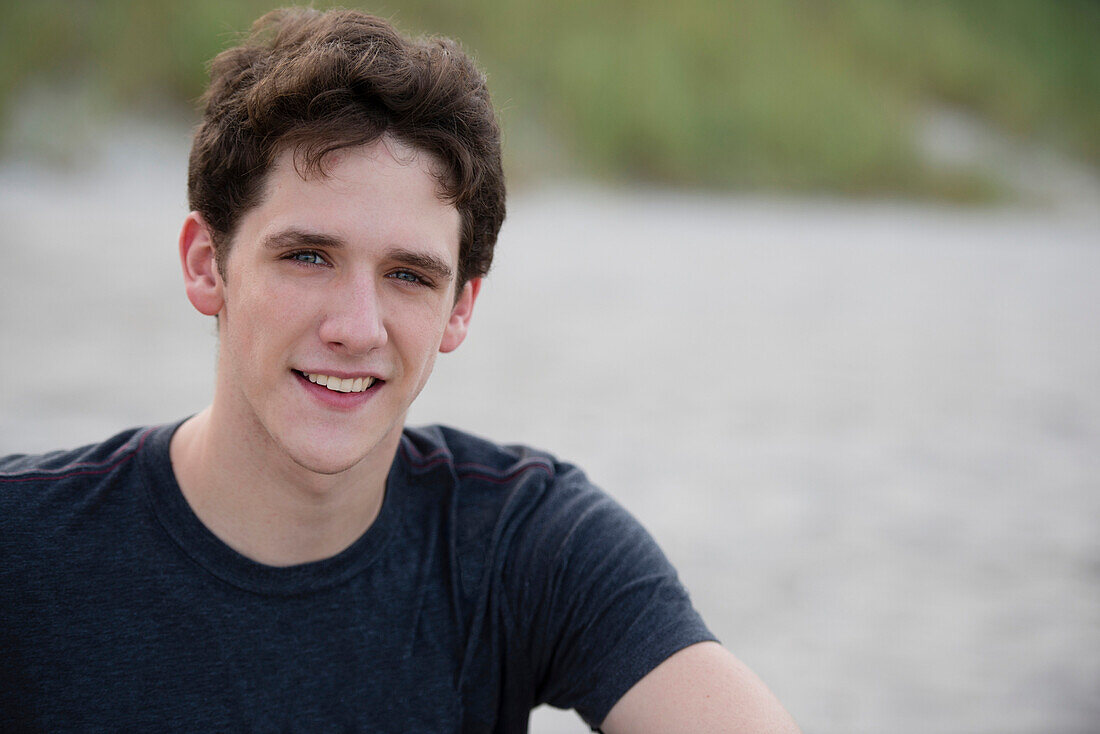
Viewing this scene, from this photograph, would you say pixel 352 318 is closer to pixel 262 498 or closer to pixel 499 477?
pixel 262 498

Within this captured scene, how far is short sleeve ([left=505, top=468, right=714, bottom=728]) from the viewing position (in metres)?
1.54

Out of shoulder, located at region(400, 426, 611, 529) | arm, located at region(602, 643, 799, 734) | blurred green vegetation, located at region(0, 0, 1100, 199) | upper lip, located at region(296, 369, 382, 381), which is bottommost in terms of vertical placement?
arm, located at region(602, 643, 799, 734)

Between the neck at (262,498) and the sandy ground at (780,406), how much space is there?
5.51ft

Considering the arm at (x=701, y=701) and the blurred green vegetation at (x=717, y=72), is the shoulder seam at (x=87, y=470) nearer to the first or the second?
the arm at (x=701, y=701)

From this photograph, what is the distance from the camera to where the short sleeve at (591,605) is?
1538mm

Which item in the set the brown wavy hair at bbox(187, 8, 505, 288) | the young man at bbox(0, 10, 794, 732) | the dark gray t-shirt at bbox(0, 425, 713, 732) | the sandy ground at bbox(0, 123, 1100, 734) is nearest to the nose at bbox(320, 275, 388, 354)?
the young man at bbox(0, 10, 794, 732)

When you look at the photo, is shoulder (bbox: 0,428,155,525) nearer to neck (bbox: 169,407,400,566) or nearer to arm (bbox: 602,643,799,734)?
neck (bbox: 169,407,400,566)

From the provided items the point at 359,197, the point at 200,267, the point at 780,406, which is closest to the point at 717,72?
the point at 780,406

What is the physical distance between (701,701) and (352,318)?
2.37 ft

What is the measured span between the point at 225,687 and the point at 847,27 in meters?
23.6

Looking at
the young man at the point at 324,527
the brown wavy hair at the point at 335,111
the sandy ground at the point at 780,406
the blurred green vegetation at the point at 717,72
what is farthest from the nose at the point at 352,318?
the blurred green vegetation at the point at 717,72

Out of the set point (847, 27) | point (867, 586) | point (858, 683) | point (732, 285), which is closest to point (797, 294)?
point (732, 285)

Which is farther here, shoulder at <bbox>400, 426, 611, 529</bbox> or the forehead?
shoulder at <bbox>400, 426, 611, 529</bbox>

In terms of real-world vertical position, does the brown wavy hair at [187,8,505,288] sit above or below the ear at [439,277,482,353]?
above
